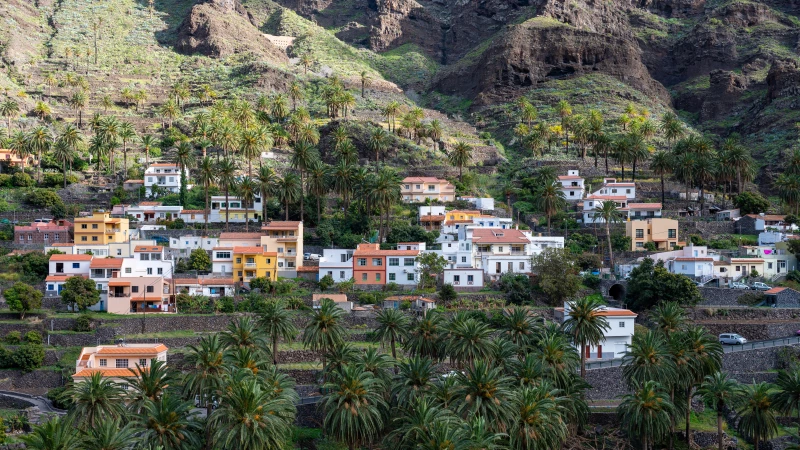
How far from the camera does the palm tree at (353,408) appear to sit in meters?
60.9

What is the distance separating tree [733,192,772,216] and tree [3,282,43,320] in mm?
79365

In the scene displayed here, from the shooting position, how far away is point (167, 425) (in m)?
57.3

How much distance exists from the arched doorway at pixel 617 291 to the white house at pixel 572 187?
30865mm

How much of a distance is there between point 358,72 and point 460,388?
138 m

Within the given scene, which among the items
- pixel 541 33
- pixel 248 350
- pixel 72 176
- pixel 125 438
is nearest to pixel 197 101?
pixel 72 176

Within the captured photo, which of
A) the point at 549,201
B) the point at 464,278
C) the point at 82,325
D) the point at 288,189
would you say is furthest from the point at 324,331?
the point at 549,201

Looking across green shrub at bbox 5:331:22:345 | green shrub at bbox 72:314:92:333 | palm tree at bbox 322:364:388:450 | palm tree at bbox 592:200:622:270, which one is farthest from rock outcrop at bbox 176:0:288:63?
palm tree at bbox 322:364:388:450

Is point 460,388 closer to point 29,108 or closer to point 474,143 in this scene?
point 474,143

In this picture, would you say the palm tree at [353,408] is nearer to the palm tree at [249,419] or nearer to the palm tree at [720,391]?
the palm tree at [249,419]

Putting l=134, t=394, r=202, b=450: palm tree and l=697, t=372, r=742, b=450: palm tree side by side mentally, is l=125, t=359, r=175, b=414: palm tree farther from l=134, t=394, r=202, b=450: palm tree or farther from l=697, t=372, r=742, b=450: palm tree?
l=697, t=372, r=742, b=450: palm tree

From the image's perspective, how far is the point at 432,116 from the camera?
16500 centimetres

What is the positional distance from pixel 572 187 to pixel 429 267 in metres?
37.8

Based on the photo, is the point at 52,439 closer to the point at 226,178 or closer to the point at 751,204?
the point at 226,178

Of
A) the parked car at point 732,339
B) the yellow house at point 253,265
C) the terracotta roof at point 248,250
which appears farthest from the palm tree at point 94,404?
the parked car at point 732,339
